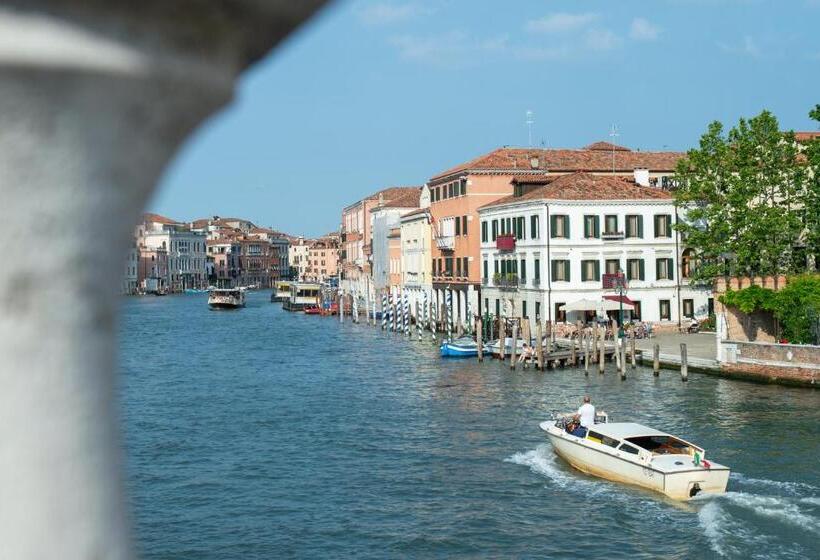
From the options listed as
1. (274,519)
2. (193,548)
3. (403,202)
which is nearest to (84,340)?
(193,548)

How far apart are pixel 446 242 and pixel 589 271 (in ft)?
Result: 45.7

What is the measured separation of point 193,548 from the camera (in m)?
13.4

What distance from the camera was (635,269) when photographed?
42312mm

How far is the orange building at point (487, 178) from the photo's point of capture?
2015 inches

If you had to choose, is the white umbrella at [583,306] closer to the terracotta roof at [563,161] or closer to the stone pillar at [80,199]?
the terracotta roof at [563,161]

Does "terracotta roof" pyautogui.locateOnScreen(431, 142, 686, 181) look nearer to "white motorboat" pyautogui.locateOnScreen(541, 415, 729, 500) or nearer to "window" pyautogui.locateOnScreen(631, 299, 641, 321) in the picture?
"window" pyautogui.locateOnScreen(631, 299, 641, 321)

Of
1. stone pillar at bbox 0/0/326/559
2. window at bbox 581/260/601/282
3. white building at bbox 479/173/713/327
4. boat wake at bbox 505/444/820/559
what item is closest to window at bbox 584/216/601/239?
white building at bbox 479/173/713/327

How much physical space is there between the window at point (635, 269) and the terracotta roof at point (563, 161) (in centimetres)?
978

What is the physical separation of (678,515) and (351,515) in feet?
14.5

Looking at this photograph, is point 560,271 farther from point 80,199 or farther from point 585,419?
point 80,199

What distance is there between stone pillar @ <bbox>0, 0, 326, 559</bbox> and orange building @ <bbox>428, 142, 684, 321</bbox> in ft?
161

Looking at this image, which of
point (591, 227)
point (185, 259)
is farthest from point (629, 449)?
point (185, 259)

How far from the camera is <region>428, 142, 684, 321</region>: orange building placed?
5119 cm

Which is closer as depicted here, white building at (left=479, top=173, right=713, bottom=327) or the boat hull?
the boat hull
